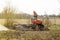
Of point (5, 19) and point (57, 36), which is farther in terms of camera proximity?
point (5, 19)

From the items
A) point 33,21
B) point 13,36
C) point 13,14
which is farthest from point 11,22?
point 13,36

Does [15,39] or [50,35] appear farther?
[50,35]

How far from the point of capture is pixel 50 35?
244 inches

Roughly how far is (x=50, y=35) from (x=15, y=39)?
1.10 metres

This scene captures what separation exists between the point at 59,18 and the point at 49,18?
1.94ft

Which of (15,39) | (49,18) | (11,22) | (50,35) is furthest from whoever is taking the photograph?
(49,18)

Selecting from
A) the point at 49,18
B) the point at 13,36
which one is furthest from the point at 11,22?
the point at 13,36

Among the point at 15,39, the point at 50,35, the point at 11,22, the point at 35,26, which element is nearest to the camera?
the point at 15,39

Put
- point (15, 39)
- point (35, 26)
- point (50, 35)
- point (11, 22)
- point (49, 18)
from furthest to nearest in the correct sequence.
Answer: point (49, 18), point (11, 22), point (35, 26), point (50, 35), point (15, 39)

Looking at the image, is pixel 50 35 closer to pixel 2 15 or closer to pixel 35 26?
pixel 35 26

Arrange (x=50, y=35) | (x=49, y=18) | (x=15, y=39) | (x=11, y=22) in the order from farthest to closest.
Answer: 1. (x=49, y=18)
2. (x=11, y=22)
3. (x=50, y=35)
4. (x=15, y=39)

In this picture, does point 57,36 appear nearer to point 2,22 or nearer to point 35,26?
point 35,26

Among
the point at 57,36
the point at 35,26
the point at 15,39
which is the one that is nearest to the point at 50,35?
the point at 57,36

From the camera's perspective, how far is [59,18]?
10164 millimetres
